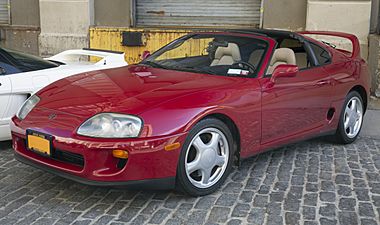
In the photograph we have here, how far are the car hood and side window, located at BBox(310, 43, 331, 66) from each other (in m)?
1.37

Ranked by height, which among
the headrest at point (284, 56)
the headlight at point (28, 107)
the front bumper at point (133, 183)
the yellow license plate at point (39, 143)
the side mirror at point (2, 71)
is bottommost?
the front bumper at point (133, 183)

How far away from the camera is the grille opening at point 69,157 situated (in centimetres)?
364

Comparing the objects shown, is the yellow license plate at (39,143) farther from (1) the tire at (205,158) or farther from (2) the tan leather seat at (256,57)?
(2) the tan leather seat at (256,57)

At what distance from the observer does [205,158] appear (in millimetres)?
Answer: 3936

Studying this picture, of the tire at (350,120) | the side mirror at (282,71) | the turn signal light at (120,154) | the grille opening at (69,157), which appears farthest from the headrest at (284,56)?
the grille opening at (69,157)

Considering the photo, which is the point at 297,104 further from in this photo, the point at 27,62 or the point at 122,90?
the point at 27,62

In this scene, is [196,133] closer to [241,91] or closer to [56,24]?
[241,91]

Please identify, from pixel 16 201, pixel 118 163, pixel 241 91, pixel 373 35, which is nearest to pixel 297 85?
pixel 241 91

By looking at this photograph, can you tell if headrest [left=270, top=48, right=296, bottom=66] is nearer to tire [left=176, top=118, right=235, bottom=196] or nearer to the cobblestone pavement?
the cobblestone pavement

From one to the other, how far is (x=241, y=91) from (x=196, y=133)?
665 mm

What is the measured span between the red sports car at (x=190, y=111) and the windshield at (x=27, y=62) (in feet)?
3.05

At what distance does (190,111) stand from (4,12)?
788 centimetres

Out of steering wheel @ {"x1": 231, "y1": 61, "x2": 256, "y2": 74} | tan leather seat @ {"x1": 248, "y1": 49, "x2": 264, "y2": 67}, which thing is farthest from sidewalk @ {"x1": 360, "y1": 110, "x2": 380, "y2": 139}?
steering wheel @ {"x1": 231, "y1": 61, "x2": 256, "y2": 74}

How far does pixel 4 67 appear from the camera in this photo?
508 centimetres
